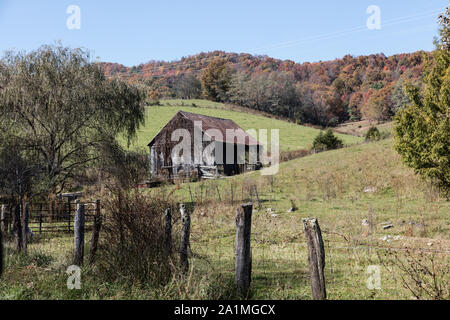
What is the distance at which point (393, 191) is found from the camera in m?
20.9

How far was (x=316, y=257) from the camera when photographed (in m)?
4.94

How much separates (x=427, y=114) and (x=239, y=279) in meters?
11.4

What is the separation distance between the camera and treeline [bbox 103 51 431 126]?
7781 cm

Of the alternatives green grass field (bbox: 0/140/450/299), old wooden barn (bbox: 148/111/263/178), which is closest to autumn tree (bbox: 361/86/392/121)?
old wooden barn (bbox: 148/111/263/178)

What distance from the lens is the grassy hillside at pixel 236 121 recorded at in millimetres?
48125

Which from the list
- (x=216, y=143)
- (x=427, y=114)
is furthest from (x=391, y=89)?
(x=427, y=114)

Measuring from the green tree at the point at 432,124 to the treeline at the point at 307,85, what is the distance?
2434 inches

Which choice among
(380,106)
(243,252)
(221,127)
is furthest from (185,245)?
(380,106)

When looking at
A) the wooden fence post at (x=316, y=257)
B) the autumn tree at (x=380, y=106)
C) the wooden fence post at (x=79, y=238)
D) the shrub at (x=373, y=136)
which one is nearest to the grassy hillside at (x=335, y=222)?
the wooden fence post at (x=316, y=257)

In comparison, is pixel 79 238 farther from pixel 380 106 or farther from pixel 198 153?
pixel 380 106

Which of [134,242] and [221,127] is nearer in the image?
[134,242]

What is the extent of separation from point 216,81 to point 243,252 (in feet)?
266

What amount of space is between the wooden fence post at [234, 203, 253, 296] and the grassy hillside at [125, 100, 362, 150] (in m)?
38.4
